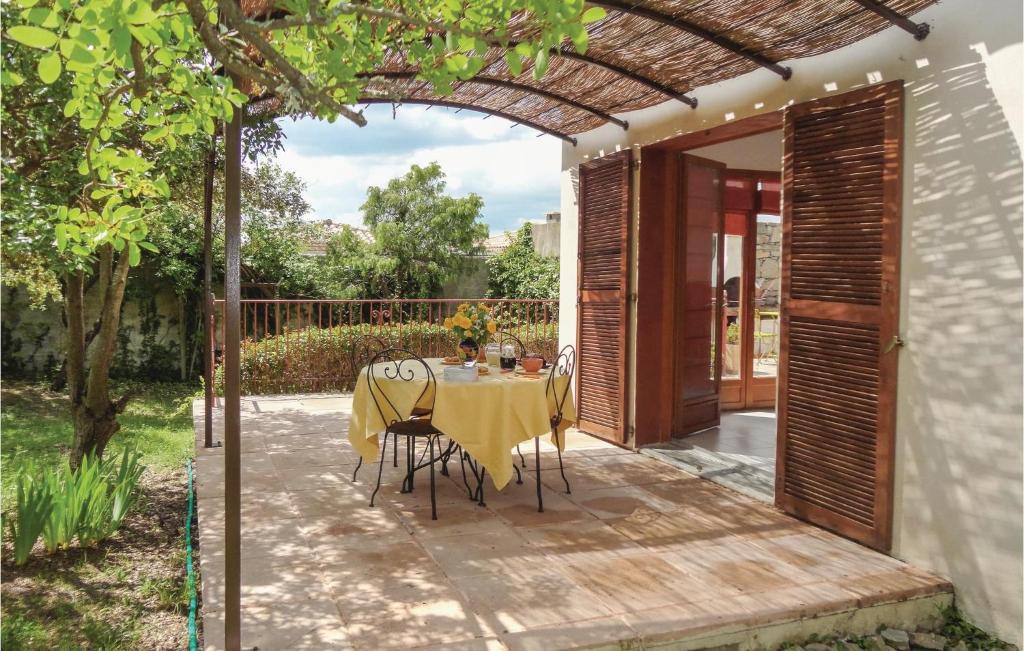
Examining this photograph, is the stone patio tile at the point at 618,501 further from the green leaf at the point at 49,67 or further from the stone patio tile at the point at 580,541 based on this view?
the green leaf at the point at 49,67

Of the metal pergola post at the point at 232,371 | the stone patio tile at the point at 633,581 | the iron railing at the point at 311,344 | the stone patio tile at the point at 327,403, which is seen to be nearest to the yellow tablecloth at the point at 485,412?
the stone patio tile at the point at 633,581

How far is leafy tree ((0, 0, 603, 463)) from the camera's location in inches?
68.8

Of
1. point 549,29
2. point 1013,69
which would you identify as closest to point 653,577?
point 549,29

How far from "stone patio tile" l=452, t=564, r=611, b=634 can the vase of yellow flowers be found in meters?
1.61

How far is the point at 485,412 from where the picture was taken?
377cm

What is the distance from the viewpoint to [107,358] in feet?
15.0

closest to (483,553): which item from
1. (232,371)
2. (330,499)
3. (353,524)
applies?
(353,524)

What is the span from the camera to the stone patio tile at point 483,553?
3115 mm

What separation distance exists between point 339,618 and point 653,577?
4.30 ft

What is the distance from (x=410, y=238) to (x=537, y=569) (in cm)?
1050

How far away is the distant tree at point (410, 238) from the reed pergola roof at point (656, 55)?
7.40 meters

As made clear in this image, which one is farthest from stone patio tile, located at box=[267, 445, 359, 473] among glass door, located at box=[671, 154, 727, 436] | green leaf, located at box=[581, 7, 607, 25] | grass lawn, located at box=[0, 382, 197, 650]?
green leaf, located at box=[581, 7, 607, 25]

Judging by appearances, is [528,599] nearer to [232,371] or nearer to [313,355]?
[232,371]

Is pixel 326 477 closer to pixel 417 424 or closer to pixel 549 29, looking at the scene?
pixel 417 424
